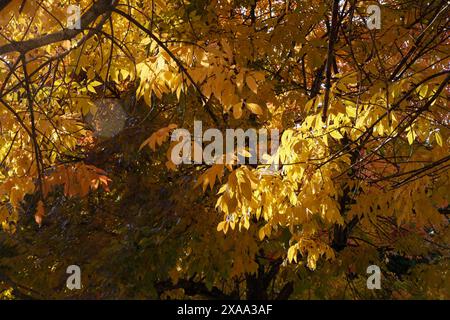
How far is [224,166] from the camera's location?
3.85 meters

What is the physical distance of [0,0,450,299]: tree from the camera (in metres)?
3.86

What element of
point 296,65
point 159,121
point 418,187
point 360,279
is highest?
point 296,65

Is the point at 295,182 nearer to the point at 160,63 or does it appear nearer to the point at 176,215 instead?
the point at 160,63

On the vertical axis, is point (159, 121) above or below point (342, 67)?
below

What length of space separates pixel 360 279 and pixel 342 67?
306cm

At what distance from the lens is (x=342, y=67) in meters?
6.84

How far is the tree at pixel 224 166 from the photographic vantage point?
3.86 m

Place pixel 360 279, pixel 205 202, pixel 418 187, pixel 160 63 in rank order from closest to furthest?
pixel 160 63
pixel 418 187
pixel 205 202
pixel 360 279

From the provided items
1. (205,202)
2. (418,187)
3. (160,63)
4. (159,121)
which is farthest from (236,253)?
(160,63)

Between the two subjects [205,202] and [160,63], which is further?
[205,202]

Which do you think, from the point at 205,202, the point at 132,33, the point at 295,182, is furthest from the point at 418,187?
the point at 132,33

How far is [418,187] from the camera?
368 cm

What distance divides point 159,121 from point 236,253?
1.76m

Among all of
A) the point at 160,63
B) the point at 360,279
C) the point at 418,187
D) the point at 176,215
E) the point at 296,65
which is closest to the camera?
the point at 160,63
